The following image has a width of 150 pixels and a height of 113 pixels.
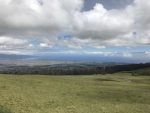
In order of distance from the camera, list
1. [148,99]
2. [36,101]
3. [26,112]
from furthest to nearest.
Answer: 1. [148,99]
2. [36,101]
3. [26,112]

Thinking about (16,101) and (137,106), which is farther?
(137,106)

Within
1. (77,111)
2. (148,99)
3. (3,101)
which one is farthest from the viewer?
(148,99)

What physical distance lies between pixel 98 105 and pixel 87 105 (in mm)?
1629

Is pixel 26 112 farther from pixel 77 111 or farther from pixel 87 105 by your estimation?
pixel 87 105

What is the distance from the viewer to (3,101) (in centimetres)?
3244

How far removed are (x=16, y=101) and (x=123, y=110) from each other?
13822 millimetres

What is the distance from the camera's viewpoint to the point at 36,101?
34.8 m

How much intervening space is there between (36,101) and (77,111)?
7.18 m

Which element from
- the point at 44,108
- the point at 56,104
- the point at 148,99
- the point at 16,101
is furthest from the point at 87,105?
the point at 148,99

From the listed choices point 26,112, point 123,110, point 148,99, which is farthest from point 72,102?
point 148,99

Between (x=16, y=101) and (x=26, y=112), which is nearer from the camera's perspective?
(x=26, y=112)

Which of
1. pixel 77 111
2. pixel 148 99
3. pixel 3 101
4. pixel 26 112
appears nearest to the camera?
pixel 26 112

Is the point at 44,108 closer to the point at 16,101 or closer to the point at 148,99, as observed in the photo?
the point at 16,101

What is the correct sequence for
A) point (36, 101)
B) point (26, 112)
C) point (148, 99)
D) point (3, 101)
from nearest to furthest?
point (26, 112) → point (3, 101) → point (36, 101) → point (148, 99)
